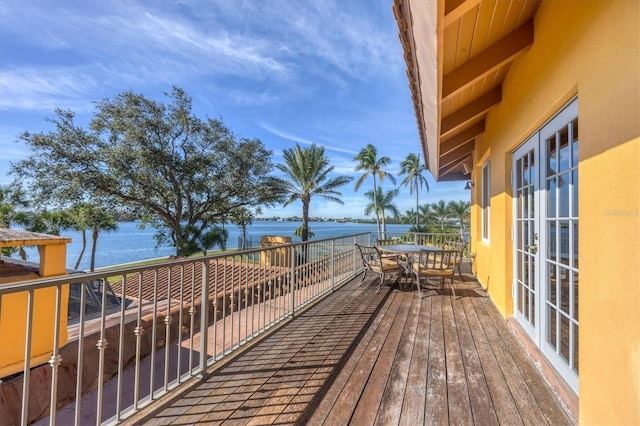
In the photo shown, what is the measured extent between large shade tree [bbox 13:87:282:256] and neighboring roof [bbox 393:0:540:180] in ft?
47.2

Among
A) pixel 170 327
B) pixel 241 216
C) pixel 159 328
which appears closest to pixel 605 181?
pixel 170 327

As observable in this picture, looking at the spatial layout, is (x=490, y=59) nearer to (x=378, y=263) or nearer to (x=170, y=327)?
A: (x=378, y=263)

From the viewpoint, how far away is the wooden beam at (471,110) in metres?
3.64

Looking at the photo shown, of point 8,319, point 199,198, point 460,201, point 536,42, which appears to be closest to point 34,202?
point 199,198

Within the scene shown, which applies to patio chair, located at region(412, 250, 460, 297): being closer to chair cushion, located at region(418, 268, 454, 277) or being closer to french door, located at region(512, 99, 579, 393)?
chair cushion, located at region(418, 268, 454, 277)

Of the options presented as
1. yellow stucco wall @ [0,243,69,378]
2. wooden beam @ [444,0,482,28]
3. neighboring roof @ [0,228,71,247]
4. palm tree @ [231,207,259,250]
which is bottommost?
yellow stucco wall @ [0,243,69,378]

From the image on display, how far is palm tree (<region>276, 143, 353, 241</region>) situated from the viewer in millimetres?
16703

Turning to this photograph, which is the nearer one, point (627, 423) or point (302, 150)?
point (627, 423)

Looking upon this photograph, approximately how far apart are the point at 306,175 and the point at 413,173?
13.4 metres

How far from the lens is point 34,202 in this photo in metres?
12.9

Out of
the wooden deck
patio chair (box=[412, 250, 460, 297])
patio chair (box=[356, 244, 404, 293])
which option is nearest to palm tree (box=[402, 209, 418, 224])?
patio chair (box=[356, 244, 404, 293])

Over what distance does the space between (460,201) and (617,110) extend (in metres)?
41.2

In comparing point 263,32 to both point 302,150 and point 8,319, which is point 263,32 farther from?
point 8,319

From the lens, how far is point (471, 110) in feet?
12.1
